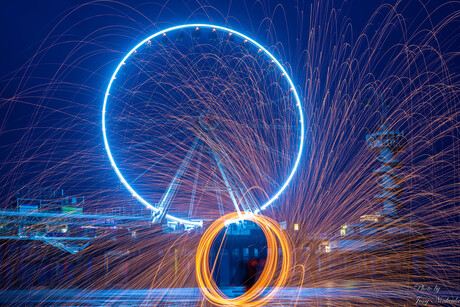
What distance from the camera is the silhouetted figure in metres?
13.3

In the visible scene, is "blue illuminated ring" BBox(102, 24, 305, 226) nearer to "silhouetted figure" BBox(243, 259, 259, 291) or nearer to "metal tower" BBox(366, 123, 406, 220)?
"silhouetted figure" BBox(243, 259, 259, 291)

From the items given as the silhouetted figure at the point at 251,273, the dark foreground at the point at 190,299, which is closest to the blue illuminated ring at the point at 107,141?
the dark foreground at the point at 190,299

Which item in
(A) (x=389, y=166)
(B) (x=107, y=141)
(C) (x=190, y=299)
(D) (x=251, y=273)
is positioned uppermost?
(B) (x=107, y=141)

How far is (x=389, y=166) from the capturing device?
27.2 metres

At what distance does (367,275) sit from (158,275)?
38.0 feet

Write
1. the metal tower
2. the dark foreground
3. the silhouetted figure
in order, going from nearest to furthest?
1. the dark foreground
2. the silhouetted figure
3. the metal tower

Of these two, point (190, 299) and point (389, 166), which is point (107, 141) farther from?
point (389, 166)

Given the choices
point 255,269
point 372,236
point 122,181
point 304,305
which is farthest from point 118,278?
point 372,236

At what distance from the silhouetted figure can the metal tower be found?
1613 cm

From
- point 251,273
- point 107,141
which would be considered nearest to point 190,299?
point 251,273

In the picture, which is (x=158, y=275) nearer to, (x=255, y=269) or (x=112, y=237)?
(x=112, y=237)

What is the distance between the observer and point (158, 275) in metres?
24.0

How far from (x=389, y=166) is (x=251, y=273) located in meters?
17.1

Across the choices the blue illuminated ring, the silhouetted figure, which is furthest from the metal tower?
the silhouetted figure
